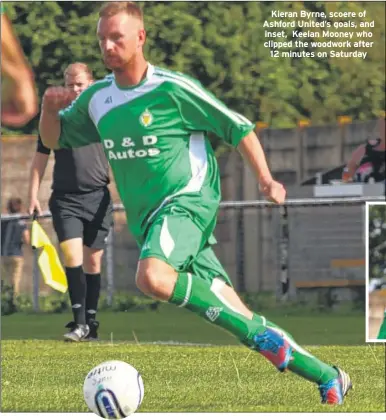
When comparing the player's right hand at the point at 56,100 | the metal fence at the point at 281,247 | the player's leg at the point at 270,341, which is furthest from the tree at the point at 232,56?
the player's leg at the point at 270,341

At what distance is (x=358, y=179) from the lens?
11430 mm

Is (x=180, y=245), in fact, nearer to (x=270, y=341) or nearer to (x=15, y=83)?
(x=270, y=341)

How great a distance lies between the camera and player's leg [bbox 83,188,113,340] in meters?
9.43

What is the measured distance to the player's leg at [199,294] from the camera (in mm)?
7086

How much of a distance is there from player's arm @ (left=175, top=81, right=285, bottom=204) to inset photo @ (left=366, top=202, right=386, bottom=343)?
224 cm

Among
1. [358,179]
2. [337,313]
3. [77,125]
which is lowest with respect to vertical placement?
[337,313]

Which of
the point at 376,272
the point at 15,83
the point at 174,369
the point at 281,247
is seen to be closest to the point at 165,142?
the point at 174,369

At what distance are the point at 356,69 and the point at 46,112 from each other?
111 inches

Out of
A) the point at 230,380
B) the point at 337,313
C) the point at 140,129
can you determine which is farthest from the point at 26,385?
the point at 337,313

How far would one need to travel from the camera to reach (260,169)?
7168 mm

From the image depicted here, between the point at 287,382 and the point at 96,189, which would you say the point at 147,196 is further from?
the point at 96,189

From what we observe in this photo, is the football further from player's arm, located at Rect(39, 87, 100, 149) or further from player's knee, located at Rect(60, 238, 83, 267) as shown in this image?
player's knee, located at Rect(60, 238, 83, 267)

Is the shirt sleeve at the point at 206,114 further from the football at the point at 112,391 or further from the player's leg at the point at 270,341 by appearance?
the football at the point at 112,391

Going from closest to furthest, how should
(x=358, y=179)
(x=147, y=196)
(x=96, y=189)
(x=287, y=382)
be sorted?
(x=147, y=196) → (x=287, y=382) → (x=96, y=189) → (x=358, y=179)
